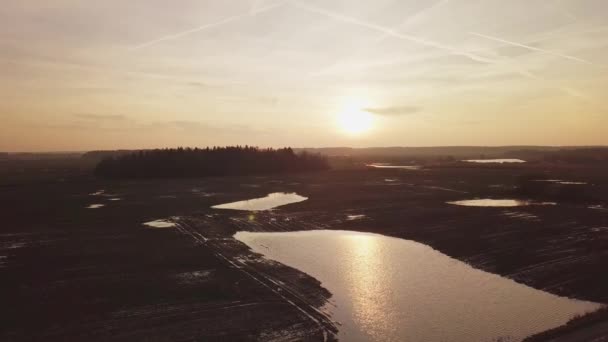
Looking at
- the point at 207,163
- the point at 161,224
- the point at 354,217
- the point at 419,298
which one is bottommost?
the point at 419,298

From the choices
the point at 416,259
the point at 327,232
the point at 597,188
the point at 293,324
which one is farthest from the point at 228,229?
the point at 597,188

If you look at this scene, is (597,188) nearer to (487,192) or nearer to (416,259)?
(487,192)

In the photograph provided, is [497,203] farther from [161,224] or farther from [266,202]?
[161,224]

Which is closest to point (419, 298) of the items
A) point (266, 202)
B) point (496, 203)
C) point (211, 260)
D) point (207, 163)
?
point (211, 260)

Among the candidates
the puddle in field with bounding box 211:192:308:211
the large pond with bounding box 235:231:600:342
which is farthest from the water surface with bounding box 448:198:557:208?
the large pond with bounding box 235:231:600:342

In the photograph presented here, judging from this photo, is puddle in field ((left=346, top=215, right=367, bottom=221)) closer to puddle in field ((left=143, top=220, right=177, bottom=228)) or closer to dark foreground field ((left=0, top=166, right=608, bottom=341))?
dark foreground field ((left=0, top=166, right=608, bottom=341))

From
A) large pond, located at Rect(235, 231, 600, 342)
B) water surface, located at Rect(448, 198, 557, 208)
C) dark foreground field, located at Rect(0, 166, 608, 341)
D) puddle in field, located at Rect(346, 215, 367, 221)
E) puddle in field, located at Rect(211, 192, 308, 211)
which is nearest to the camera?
large pond, located at Rect(235, 231, 600, 342)
